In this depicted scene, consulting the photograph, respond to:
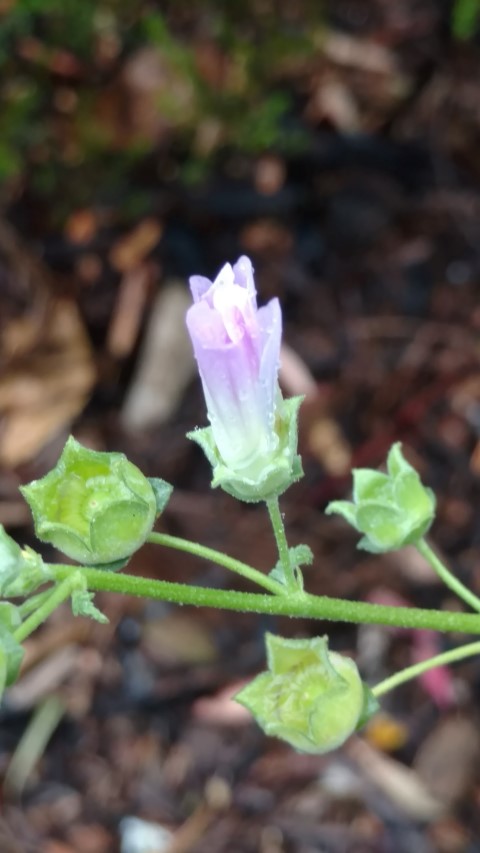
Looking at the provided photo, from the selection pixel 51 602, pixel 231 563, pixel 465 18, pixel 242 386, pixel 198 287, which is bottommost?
pixel 465 18

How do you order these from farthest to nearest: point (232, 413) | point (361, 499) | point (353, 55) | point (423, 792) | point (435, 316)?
1. point (353, 55)
2. point (435, 316)
3. point (423, 792)
4. point (361, 499)
5. point (232, 413)

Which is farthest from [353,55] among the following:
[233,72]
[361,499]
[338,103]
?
[361,499]

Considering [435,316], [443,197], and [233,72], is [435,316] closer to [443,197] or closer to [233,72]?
[443,197]

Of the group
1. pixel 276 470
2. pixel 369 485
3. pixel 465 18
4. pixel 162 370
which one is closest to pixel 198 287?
pixel 276 470

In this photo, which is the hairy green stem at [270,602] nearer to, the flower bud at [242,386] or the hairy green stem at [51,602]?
the hairy green stem at [51,602]

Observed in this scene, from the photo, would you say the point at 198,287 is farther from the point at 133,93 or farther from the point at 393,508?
the point at 133,93

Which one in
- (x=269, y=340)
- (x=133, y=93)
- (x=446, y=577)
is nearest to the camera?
(x=269, y=340)

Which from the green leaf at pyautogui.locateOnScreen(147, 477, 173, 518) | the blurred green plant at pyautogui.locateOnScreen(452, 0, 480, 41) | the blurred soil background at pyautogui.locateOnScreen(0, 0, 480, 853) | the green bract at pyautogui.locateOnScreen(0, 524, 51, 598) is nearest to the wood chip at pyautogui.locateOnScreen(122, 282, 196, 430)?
the blurred soil background at pyautogui.locateOnScreen(0, 0, 480, 853)

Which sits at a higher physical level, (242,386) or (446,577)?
(242,386)
